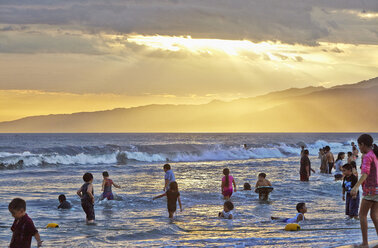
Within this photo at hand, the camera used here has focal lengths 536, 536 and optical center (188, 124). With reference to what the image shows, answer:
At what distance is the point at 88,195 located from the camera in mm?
14031

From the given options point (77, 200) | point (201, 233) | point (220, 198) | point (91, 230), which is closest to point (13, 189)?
point (77, 200)

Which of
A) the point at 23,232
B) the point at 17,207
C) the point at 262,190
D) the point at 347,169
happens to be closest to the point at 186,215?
the point at 262,190

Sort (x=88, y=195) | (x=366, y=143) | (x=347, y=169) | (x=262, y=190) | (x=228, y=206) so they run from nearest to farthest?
(x=366, y=143) → (x=347, y=169) → (x=88, y=195) → (x=228, y=206) → (x=262, y=190)

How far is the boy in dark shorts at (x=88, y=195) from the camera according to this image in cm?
1393

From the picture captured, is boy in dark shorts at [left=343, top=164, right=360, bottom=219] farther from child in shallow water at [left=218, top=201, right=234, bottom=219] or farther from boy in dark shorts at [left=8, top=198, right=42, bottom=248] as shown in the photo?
boy in dark shorts at [left=8, top=198, right=42, bottom=248]

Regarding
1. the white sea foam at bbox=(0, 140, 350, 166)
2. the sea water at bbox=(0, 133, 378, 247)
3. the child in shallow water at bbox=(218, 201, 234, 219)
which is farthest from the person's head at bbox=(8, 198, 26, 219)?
the white sea foam at bbox=(0, 140, 350, 166)

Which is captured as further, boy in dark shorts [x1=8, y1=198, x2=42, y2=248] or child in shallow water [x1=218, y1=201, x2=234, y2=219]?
child in shallow water [x1=218, y1=201, x2=234, y2=219]

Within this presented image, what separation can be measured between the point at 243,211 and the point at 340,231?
15.8ft

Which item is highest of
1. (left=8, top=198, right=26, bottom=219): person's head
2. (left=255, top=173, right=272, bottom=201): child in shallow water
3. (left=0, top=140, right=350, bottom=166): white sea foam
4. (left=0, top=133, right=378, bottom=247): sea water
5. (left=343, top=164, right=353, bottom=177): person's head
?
(left=0, top=140, right=350, bottom=166): white sea foam

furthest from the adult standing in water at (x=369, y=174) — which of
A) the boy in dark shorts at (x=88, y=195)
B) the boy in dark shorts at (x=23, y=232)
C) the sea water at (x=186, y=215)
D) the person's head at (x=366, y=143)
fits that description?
the boy in dark shorts at (x=88, y=195)

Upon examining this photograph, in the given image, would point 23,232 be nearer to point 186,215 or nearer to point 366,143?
point 366,143

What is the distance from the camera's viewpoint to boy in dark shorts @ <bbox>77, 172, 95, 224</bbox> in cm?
1393

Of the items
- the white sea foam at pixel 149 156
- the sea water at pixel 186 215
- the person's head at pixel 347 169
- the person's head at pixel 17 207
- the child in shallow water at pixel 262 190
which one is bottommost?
the sea water at pixel 186 215

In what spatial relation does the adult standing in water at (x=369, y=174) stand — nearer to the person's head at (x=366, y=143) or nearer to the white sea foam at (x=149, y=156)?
the person's head at (x=366, y=143)
